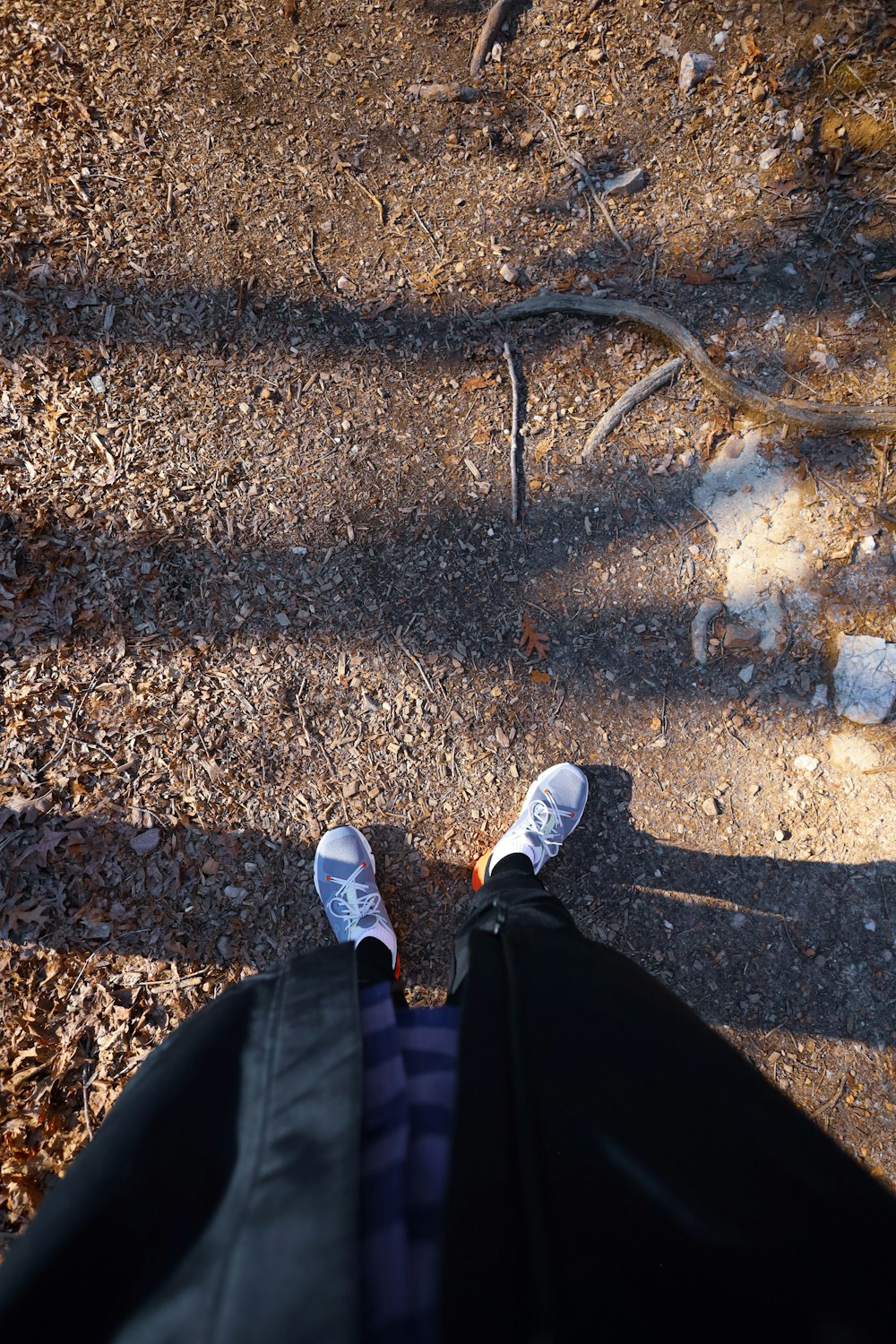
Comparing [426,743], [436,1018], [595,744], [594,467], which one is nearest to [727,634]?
[595,744]

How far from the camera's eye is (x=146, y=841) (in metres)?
2.82

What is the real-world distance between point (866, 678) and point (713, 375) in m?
1.65

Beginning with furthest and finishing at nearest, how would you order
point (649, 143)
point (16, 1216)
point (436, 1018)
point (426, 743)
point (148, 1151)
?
point (649, 143)
point (426, 743)
point (16, 1216)
point (436, 1018)
point (148, 1151)

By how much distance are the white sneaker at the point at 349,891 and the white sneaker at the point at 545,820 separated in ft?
1.47

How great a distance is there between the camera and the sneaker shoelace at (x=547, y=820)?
9.34 feet

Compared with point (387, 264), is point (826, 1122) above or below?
below

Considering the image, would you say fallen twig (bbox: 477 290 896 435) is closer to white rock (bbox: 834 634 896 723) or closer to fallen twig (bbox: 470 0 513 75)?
white rock (bbox: 834 634 896 723)

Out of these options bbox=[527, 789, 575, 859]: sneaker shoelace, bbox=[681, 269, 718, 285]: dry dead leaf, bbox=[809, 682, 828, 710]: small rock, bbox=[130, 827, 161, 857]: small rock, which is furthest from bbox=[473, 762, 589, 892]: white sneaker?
bbox=[681, 269, 718, 285]: dry dead leaf

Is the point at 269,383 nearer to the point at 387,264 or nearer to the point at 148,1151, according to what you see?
the point at 387,264

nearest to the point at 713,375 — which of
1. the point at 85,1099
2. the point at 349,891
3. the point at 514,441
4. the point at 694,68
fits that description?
the point at 514,441

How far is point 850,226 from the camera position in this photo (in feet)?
11.0

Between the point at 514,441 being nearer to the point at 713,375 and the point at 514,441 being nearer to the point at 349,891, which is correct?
the point at 713,375

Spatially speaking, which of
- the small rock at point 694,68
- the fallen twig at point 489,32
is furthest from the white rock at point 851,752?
the fallen twig at point 489,32

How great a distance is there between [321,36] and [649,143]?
1.85 metres
